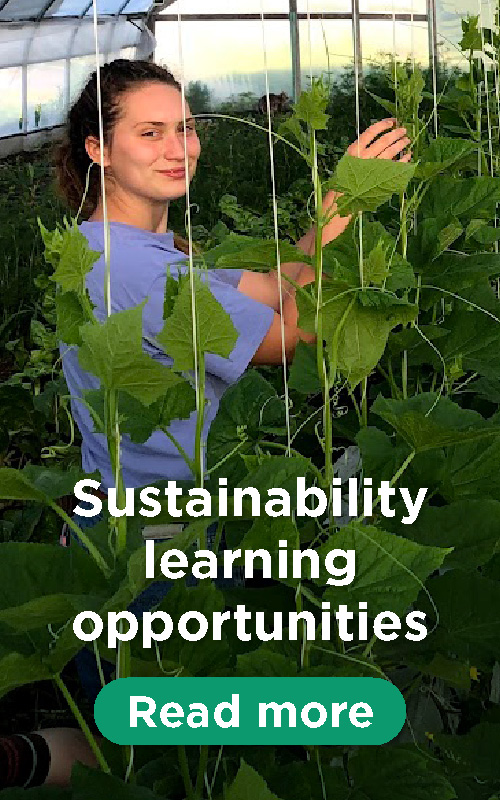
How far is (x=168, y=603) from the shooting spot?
2.29 feet

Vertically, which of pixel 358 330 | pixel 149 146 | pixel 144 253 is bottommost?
pixel 358 330

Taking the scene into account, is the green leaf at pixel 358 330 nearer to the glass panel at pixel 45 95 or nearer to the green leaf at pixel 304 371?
the green leaf at pixel 304 371

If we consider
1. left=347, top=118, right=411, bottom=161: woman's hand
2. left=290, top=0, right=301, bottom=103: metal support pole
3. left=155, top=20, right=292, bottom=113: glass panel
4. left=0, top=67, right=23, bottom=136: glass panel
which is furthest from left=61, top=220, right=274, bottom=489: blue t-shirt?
left=155, top=20, right=292, bottom=113: glass panel

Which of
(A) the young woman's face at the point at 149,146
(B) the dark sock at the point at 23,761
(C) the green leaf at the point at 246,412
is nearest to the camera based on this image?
(C) the green leaf at the point at 246,412

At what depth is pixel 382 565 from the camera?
71cm

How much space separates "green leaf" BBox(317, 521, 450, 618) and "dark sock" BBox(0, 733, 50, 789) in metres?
0.93

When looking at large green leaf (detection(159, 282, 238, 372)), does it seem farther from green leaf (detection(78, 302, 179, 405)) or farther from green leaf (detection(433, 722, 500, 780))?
green leaf (detection(433, 722, 500, 780))

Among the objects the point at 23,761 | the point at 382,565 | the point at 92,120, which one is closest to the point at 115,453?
the point at 382,565

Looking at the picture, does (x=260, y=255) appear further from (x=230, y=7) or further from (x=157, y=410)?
(x=230, y=7)

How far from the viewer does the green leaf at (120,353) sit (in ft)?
2.09

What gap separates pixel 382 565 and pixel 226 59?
429cm

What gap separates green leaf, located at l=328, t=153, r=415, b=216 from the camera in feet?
2.48

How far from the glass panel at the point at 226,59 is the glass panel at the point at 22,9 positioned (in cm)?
49

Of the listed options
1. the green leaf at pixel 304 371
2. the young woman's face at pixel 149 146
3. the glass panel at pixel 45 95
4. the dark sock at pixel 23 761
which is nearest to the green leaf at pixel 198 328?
the green leaf at pixel 304 371
